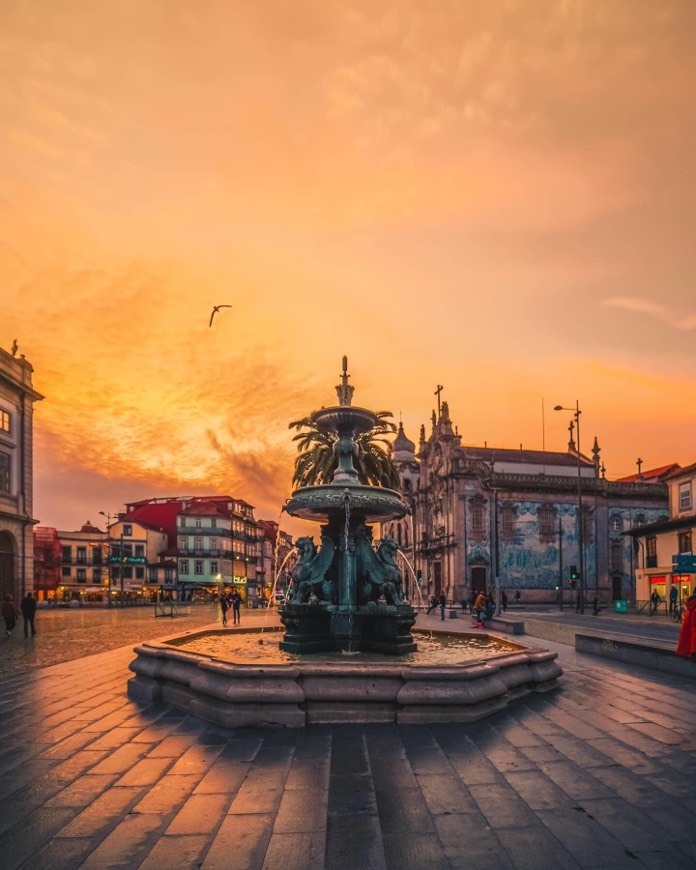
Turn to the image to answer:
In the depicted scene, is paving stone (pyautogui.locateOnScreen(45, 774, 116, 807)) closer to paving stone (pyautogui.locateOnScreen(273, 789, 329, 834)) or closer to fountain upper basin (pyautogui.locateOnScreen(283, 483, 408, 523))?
paving stone (pyautogui.locateOnScreen(273, 789, 329, 834))

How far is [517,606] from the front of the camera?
169ft

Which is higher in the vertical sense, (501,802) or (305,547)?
(305,547)

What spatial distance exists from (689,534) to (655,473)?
46632 mm

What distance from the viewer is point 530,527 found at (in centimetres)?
5706

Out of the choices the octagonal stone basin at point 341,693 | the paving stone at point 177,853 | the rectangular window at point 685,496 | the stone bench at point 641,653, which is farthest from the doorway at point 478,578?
the paving stone at point 177,853

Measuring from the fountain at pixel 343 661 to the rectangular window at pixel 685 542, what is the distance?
99.4 ft

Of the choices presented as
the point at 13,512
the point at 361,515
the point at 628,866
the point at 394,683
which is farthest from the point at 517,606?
the point at 628,866

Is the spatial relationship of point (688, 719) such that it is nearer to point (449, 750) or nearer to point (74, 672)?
point (449, 750)

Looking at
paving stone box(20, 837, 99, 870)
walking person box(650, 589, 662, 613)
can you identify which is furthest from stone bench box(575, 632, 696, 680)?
walking person box(650, 589, 662, 613)

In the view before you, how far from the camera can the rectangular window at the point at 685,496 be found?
41156 mm

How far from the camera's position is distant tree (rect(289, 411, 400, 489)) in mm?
34209

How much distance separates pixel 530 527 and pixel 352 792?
54.2 metres

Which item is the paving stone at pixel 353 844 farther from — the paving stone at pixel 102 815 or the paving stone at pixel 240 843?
the paving stone at pixel 102 815

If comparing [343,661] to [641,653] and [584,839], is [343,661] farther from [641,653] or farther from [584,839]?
[641,653]
